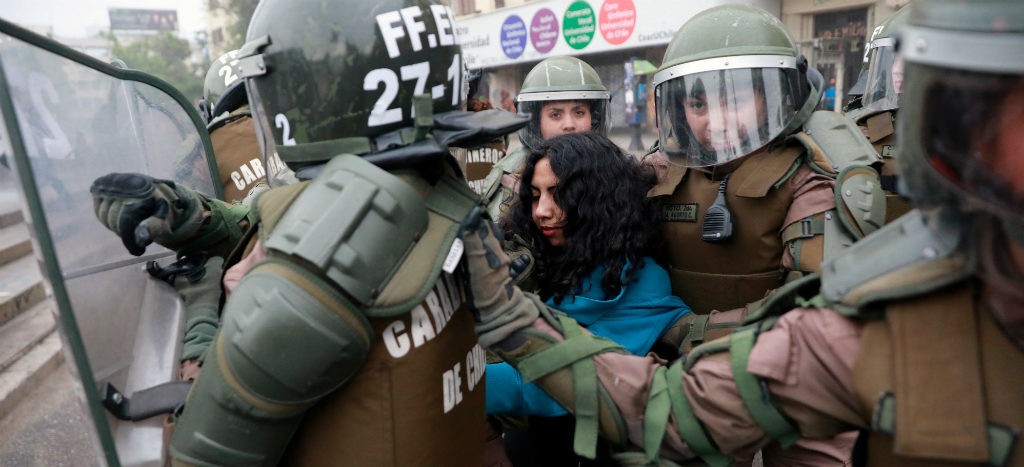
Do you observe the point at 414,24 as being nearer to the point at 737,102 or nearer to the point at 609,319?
the point at 609,319

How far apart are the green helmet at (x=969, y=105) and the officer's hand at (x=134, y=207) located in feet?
5.03

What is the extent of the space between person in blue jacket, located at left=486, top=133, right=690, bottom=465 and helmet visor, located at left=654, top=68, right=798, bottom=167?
281 mm

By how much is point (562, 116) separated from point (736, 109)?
1.72 m

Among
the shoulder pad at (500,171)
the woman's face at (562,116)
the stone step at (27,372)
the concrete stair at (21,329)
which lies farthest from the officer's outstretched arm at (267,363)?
the stone step at (27,372)

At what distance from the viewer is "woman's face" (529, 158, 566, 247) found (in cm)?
234

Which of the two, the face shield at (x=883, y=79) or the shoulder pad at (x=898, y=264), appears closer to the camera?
the shoulder pad at (x=898, y=264)

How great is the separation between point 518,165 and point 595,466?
1.90 meters

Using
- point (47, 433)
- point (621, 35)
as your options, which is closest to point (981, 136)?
point (47, 433)

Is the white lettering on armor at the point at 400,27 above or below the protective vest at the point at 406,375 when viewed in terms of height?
above

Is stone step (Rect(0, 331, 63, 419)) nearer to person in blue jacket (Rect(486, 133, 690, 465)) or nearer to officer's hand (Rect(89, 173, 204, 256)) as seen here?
officer's hand (Rect(89, 173, 204, 256))

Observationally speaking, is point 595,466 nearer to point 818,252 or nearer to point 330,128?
point 818,252

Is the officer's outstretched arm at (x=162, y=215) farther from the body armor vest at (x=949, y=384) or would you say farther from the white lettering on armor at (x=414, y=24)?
the body armor vest at (x=949, y=384)

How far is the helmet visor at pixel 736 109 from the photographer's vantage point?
2387 mm

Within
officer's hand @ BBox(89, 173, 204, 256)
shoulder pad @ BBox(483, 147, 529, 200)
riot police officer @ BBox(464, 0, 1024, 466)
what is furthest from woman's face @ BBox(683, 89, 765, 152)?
officer's hand @ BBox(89, 173, 204, 256)
